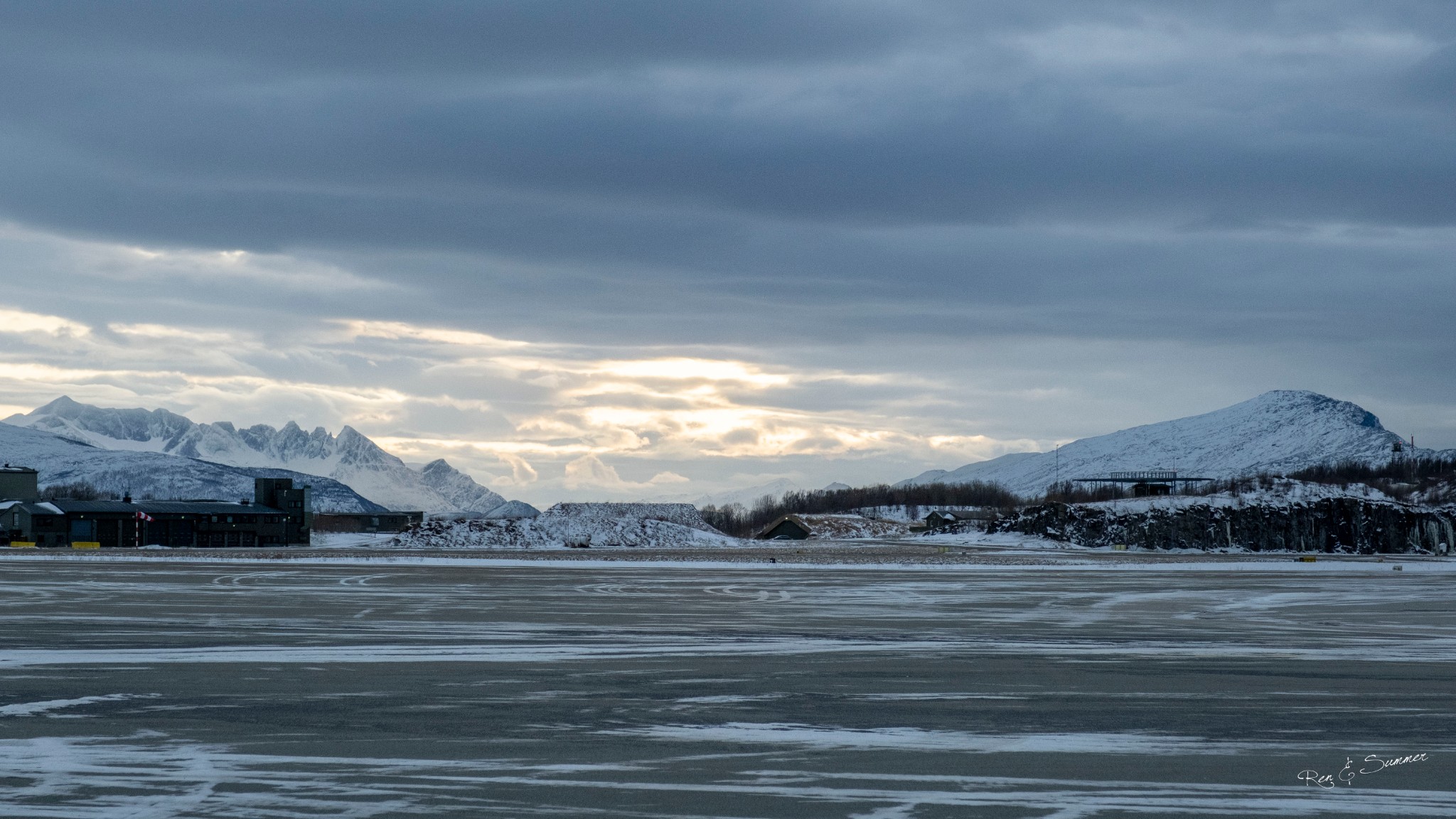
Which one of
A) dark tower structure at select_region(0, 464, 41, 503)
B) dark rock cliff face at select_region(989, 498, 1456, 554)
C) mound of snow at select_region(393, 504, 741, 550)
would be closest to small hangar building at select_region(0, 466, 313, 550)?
dark tower structure at select_region(0, 464, 41, 503)

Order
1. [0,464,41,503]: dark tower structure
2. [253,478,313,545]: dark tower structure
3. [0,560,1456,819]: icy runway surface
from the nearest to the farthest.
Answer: [0,560,1456,819]: icy runway surface
[0,464,41,503]: dark tower structure
[253,478,313,545]: dark tower structure

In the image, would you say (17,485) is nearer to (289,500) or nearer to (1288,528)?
(289,500)

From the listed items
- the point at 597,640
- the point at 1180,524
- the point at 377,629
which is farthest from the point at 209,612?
the point at 1180,524

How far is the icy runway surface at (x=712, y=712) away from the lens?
35.9 ft

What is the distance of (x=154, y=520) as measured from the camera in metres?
134

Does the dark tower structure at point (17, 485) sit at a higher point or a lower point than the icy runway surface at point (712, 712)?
higher

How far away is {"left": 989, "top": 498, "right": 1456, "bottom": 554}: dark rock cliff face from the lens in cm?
11338

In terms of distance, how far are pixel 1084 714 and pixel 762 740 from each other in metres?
4.35
